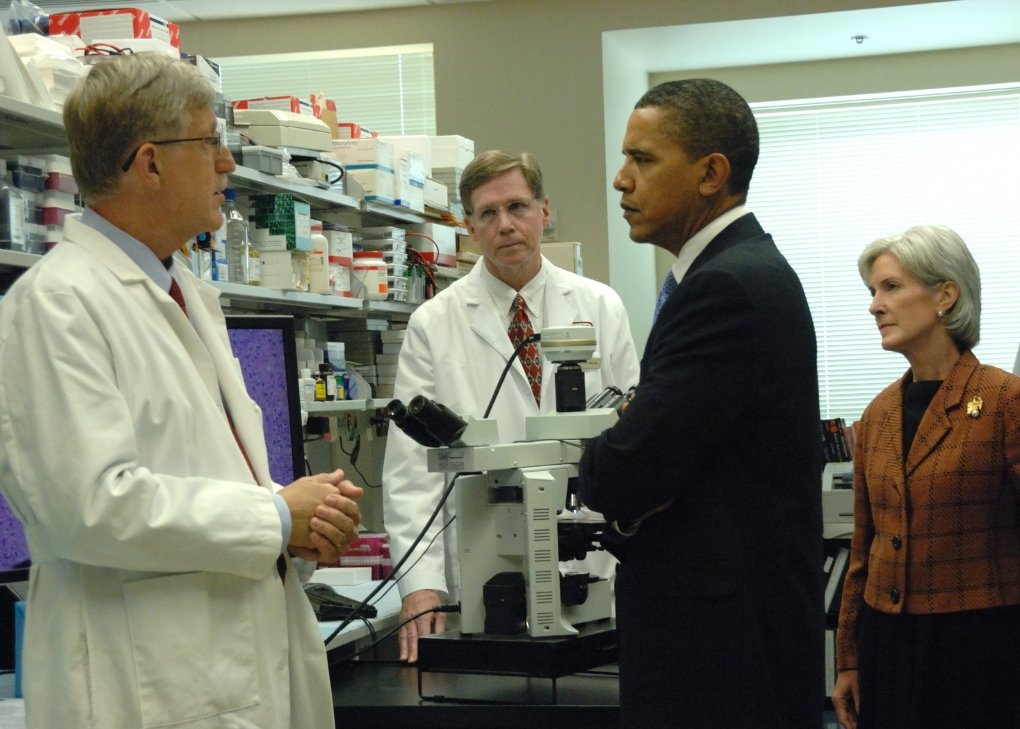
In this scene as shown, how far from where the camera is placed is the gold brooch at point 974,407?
2.13m

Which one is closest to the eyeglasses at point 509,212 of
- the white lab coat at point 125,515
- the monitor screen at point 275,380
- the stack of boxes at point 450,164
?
the monitor screen at point 275,380

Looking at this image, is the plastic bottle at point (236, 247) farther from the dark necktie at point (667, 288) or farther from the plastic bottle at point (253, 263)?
the dark necktie at point (667, 288)

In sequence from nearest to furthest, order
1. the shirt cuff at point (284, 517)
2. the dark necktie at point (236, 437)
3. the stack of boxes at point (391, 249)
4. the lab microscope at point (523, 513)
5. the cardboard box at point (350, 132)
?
the shirt cuff at point (284, 517) < the dark necktie at point (236, 437) < the lab microscope at point (523, 513) < the stack of boxes at point (391, 249) < the cardboard box at point (350, 132)

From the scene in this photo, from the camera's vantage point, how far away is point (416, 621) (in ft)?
7.17

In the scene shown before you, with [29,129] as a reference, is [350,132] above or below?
above

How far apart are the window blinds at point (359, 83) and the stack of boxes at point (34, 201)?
4.06 metres

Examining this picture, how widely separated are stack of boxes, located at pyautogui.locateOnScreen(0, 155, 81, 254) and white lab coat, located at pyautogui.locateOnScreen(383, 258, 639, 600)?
0.81 m

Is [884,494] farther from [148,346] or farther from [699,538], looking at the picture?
[148,346]

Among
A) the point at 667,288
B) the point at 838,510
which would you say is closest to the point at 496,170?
the point at 667,288

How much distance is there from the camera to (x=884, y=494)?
2191 millimetres

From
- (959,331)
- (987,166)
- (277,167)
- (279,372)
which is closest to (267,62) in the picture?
(277,167)

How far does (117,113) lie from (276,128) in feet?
6.35

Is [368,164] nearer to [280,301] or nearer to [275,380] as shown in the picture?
[280,301]

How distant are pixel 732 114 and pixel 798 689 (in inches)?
31.8
